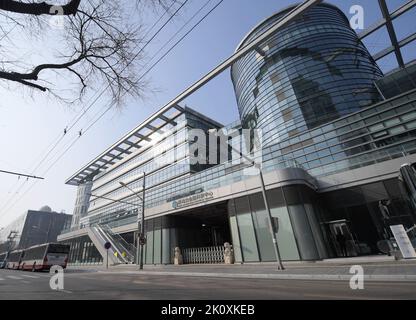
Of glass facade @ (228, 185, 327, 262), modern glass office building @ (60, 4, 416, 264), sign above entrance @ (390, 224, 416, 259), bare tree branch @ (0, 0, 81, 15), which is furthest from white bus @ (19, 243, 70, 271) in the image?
sign above entrance @ (390, 224, 416, 259)

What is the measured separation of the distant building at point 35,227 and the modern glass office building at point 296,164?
64.4 m

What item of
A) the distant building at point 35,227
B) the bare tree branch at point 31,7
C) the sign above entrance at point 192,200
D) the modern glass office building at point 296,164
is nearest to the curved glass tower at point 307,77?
the modern glass office building at point 296,164

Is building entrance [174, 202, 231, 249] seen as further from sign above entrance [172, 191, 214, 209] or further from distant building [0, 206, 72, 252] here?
distant building [0, 206, 72, 252]

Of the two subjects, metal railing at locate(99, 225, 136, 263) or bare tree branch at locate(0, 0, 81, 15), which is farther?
metal railing at locate(99, 225, 136, 263)

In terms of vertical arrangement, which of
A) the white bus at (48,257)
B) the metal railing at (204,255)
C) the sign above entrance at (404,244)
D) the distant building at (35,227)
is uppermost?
the distant building at (35,227)

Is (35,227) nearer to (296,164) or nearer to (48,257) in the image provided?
(48,257)

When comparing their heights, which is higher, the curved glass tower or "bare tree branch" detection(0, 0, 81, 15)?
the curved glass tower

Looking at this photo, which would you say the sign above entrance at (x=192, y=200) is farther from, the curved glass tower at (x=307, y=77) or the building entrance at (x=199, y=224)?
the curved glass tower at (x=307, y=77)

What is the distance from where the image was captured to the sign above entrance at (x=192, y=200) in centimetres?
2100

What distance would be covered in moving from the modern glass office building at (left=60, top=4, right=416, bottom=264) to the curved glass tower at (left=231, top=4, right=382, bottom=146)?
192 mm

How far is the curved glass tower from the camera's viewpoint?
34375 mm

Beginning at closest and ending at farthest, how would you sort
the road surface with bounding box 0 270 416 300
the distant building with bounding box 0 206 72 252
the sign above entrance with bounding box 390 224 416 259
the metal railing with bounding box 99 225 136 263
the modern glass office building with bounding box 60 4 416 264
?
the road surface with bounding box 0 270 416 300 < the sign above entrance with bounding box 390 224 416 259 < the modern glass office building with bounding box 60 4 416 264 < the metal railing with bounding box 99 225 136 263 < the distant building with bounding box 0 206 72 252

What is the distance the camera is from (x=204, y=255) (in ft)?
70.9
